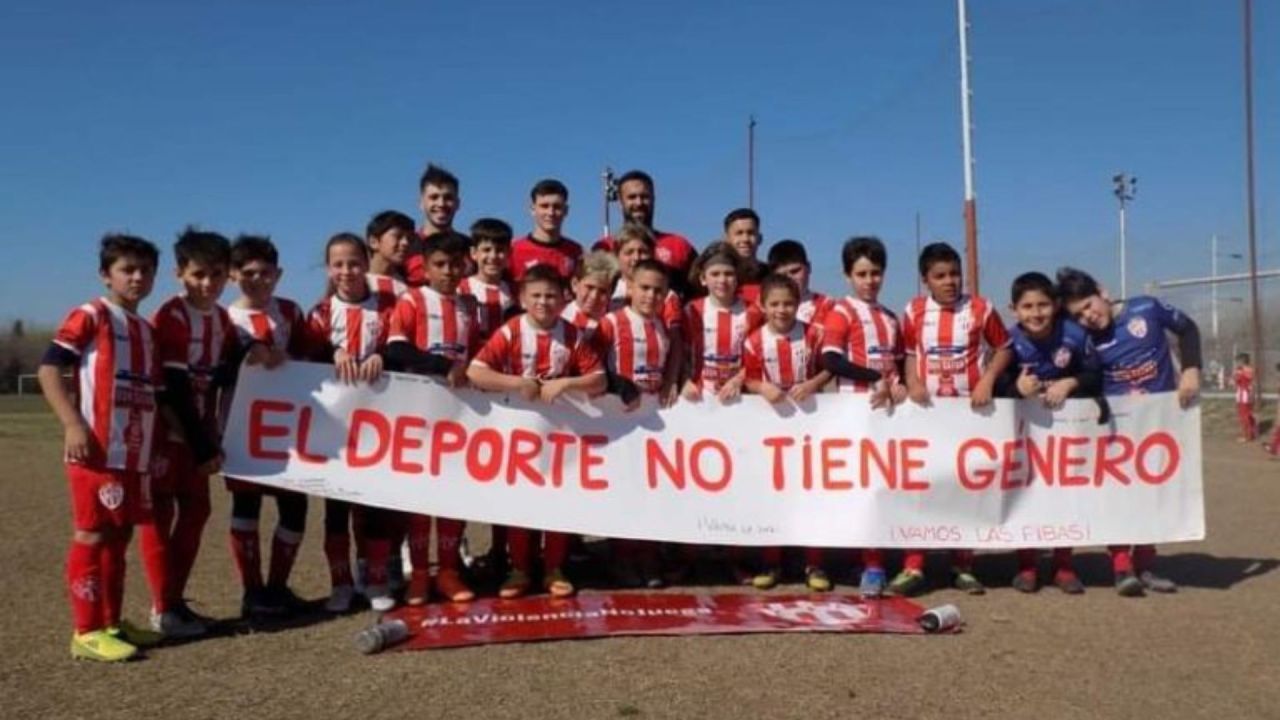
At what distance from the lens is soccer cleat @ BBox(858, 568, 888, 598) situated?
578 centimetres

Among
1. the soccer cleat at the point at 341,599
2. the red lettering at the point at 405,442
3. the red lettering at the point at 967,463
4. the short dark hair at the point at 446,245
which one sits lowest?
the soccer cleat at the point at 341,599

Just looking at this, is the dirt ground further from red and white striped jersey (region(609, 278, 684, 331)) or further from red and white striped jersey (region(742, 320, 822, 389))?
red and white striped jersey (region(609, 278, 684, 331))

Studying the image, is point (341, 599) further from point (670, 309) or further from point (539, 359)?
point (670, 309)

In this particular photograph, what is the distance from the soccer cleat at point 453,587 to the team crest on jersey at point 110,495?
5.99 feet

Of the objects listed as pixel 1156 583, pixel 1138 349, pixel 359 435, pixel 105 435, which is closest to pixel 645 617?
pixel 359 435

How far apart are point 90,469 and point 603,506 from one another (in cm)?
278

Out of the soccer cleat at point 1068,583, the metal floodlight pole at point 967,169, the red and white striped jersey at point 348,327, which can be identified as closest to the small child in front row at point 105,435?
the red and white striped jersey at point 348,327

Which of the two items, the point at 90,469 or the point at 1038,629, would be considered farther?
the point at 1038,629

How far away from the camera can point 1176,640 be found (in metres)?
4.84

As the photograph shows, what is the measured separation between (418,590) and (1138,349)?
4.88m

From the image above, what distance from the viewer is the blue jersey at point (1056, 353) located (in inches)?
242

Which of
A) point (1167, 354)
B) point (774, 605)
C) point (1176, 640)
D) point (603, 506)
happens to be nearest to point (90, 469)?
point (603, 506)

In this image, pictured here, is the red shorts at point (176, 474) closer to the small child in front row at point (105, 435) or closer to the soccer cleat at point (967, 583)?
the small child in front row at point (105, 435)

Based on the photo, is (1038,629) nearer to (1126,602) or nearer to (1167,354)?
(1126,602)
